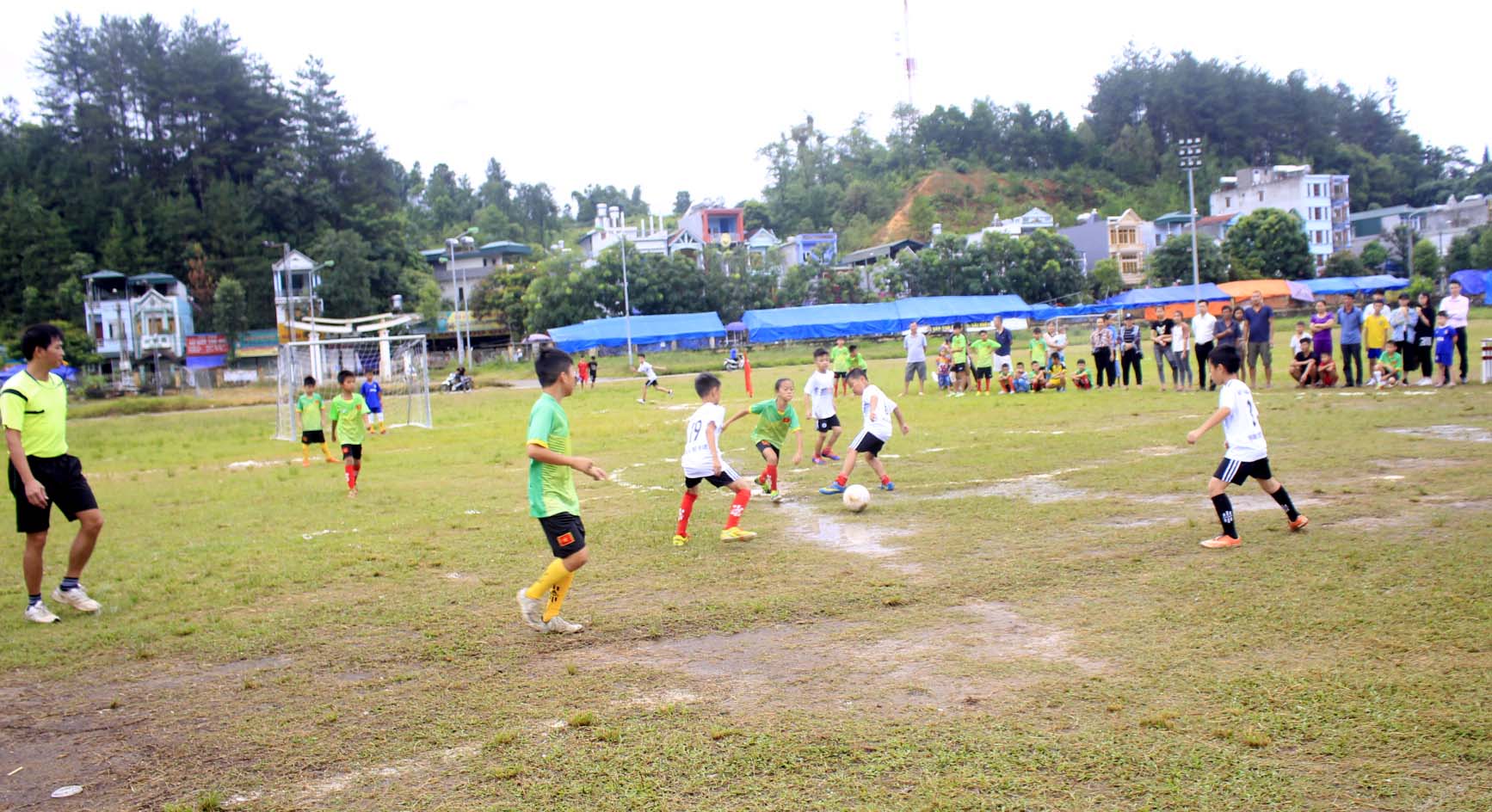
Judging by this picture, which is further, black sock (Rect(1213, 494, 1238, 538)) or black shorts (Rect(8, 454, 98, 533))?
black sock (Rect(1213, 494, 1238, 538))

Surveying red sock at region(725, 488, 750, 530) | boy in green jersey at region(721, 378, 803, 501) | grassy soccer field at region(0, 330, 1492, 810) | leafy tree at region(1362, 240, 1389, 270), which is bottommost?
grassy soccer field at region(0, 330, 1492, 810)

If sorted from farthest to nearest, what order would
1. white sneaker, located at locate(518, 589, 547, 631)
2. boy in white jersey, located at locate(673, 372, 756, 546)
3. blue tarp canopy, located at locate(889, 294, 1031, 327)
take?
blue tarp canopy, located at locate(889, 294, 1031, 327)
boy in white jersey, located at locate(673, 372, 756, 546)
white sneaker, located at locate(518, 589, 547, 631)

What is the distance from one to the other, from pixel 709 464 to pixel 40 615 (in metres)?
5.82

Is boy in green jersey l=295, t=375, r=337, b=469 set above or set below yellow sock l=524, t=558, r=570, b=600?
above

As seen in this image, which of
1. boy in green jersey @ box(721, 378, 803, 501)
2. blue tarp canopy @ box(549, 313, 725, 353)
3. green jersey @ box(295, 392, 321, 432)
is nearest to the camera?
boy in green jersey @ box(721, 378, 803, 501)

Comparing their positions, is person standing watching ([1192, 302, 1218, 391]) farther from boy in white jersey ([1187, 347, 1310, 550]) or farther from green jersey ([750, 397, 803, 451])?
boy in white jersey ([1187, 347, 1310, 550])

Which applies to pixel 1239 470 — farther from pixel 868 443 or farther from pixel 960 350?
pixel 960 350

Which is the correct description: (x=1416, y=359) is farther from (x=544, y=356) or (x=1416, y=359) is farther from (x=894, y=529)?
(x=544, y=356)

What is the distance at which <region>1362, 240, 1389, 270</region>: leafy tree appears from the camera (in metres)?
85.8

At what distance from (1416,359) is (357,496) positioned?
20.8 metres

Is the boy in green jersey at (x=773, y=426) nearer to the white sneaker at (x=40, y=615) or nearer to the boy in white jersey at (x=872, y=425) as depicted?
the boy in white jersey at (x=872, y=425)

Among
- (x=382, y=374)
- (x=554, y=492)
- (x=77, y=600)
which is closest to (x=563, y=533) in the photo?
(x=554, y=492)

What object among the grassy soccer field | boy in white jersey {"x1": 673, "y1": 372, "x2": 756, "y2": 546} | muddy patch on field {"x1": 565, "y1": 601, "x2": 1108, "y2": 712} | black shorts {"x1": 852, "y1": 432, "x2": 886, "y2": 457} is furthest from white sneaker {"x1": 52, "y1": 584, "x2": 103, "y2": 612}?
black shorts {"x1": 852, "y1": 432, "x2": 886, "y2": 457}

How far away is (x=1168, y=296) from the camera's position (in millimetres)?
75000
